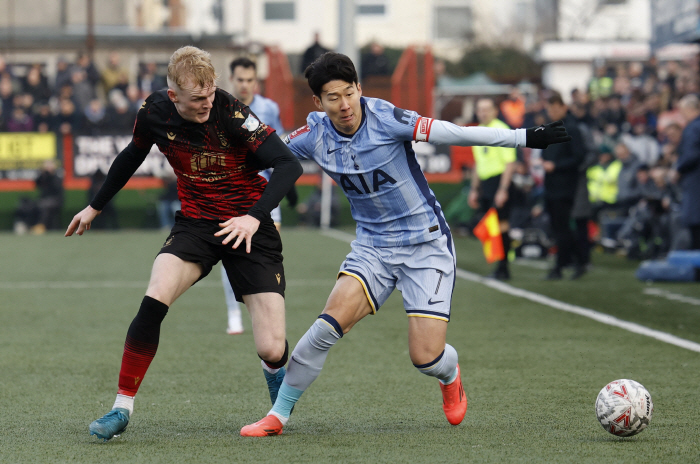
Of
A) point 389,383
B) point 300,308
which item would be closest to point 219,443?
point 389,383

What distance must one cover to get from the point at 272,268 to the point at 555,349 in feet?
9.90

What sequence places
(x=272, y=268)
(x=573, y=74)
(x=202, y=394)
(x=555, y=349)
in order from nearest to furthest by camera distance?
(x=272, y=268), (x=202, y=394), (x=555, y=349), (x=573, y=74)

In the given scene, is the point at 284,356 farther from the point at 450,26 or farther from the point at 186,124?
the point at 450,26

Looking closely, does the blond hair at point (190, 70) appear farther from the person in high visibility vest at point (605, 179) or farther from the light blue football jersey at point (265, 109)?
the person in high visibility vest at point (605, 179)

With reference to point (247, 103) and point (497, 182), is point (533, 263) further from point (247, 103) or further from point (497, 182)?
point (247, 103)

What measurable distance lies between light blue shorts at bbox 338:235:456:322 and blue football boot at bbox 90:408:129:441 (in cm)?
122

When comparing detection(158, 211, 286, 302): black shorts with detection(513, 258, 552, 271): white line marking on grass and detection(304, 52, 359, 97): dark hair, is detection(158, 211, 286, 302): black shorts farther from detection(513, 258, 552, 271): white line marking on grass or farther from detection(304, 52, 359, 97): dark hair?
detection(513, 258, 552, 271): white line marking on grass

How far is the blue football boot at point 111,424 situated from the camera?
460 cm

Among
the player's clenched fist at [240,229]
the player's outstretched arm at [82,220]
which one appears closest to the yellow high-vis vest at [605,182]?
the player's outstretched arm at [82,220]

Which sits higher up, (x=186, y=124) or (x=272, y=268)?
(x=186, y=124)

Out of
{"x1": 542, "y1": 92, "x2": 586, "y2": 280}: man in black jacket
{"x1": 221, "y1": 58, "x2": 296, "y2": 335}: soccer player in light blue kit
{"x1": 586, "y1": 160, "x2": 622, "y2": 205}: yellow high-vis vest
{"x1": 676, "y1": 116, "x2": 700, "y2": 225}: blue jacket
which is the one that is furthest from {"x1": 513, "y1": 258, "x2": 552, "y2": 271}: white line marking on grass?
{"x1": 221, "y1": 58, "x2": 296, "y2": 335}: soccer player in light blue kit

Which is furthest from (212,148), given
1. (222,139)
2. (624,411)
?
(624,411)

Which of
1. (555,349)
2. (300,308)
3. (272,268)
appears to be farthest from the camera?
(300,308)

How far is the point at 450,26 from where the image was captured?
147 ft
